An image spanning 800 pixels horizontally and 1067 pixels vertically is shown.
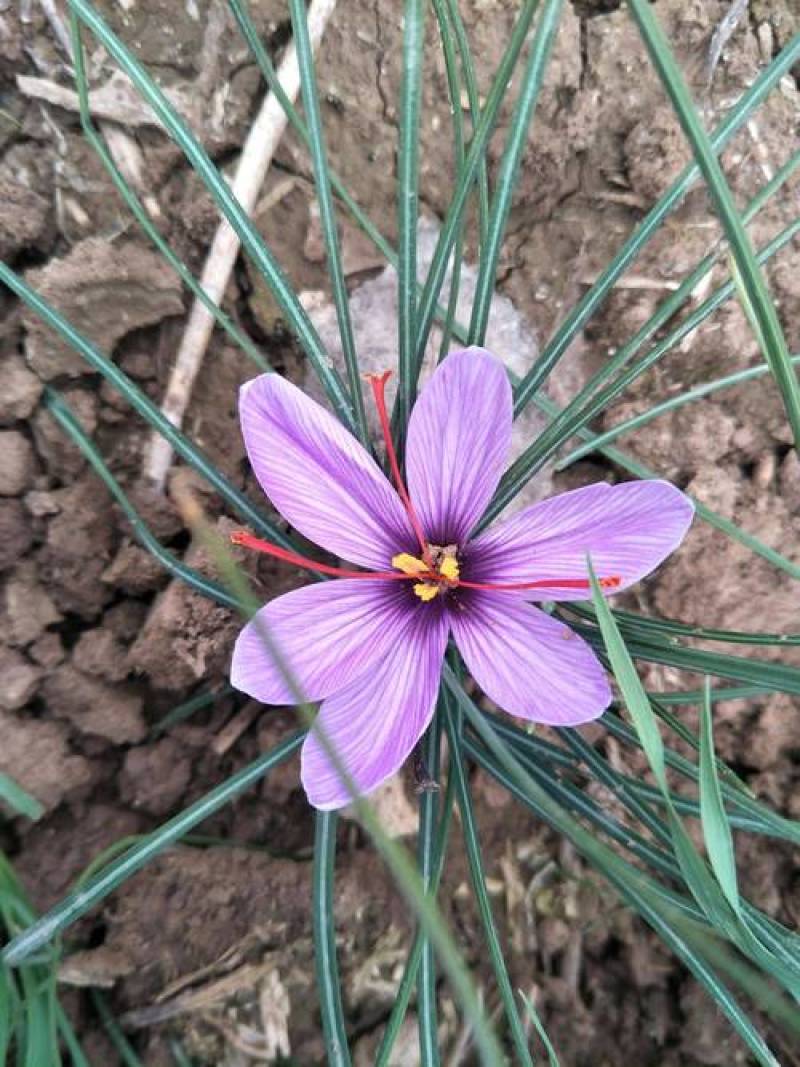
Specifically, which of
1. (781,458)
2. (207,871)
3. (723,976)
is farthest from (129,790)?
(781,458)

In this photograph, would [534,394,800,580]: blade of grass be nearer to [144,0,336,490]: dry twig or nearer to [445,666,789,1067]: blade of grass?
[445,666,789,1067]: blade of grass

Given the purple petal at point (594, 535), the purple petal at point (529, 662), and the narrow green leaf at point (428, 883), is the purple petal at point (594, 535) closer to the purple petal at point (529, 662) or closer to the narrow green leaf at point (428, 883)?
the purple petal at point (529, 662)

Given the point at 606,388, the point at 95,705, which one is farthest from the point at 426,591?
the point at 95,705

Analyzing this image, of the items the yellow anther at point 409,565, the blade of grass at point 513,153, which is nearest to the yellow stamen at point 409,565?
the yellow anther at point 409,565

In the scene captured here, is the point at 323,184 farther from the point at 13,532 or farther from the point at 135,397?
the point at 13,532

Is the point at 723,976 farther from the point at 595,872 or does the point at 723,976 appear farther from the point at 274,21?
the point at 274,21
